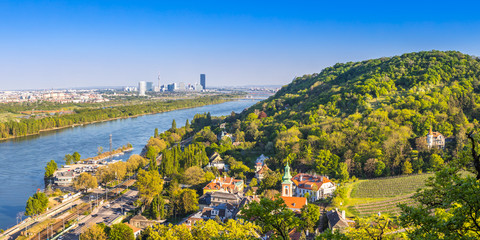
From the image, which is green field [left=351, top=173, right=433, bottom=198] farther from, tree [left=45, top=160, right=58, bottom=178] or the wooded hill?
tree [left=45, top=160, right=58, bottom=178]

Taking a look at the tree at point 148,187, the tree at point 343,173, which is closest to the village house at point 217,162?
the tree at point 148,187

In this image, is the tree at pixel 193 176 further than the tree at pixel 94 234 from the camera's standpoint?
Yes

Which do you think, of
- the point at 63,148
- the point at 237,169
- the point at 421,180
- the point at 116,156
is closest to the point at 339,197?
the point at 421,180

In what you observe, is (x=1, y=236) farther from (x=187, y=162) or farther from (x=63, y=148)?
(x=63, y=148)

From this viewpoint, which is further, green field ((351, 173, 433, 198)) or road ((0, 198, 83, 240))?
green field ((351, 173, 433, 198))

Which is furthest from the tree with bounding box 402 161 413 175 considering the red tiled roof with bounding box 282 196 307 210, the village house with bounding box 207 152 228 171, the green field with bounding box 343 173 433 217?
the village house with bounding box 207 152 228 171

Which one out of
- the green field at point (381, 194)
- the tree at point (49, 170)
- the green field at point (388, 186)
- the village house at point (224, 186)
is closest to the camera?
the green field at point (381, 194)

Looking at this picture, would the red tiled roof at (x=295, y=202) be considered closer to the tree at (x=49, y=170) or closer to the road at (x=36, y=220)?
the road at (x=36, y=220)
